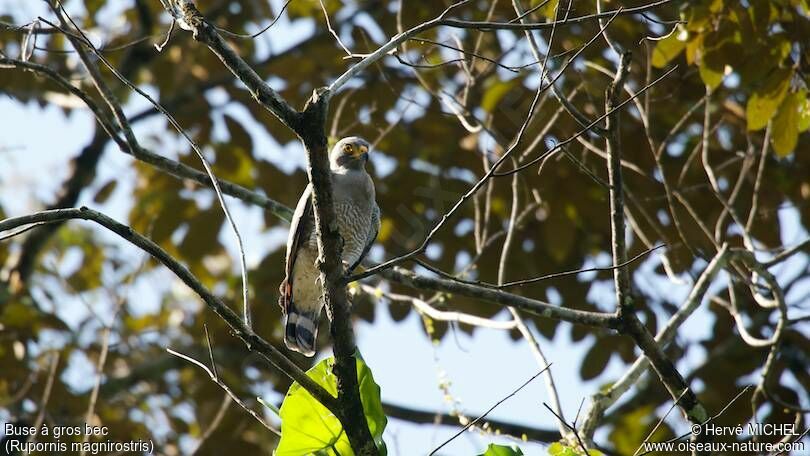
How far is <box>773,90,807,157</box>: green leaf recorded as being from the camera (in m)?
3.54

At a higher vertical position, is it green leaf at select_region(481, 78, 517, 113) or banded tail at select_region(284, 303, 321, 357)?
green leaf at select_region(481, 78, 517, 113)

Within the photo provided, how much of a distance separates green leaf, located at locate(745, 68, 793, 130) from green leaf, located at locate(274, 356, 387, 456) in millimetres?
1840

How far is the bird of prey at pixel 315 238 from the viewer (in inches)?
174

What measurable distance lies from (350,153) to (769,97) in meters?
2.22

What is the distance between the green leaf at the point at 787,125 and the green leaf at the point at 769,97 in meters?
0.03

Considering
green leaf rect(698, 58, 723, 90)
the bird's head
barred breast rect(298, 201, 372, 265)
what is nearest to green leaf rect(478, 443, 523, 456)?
green leaf rect(698, 58, 723, 90)

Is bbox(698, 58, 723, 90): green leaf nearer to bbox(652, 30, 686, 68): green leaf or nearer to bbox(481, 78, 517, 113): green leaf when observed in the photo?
bbox(652, 30, 686, 68): green leaf

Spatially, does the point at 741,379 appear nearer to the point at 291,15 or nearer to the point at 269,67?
the point at 269,67

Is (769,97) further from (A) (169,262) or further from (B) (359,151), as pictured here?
(A) (169,262)

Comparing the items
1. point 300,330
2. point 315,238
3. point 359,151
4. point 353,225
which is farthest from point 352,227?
point 300,330

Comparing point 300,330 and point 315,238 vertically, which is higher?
point 315,238

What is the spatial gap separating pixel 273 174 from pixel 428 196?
0.94m

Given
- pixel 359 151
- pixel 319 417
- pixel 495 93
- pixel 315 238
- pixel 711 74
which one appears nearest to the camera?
pixel 319 417

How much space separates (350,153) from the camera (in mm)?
4949
